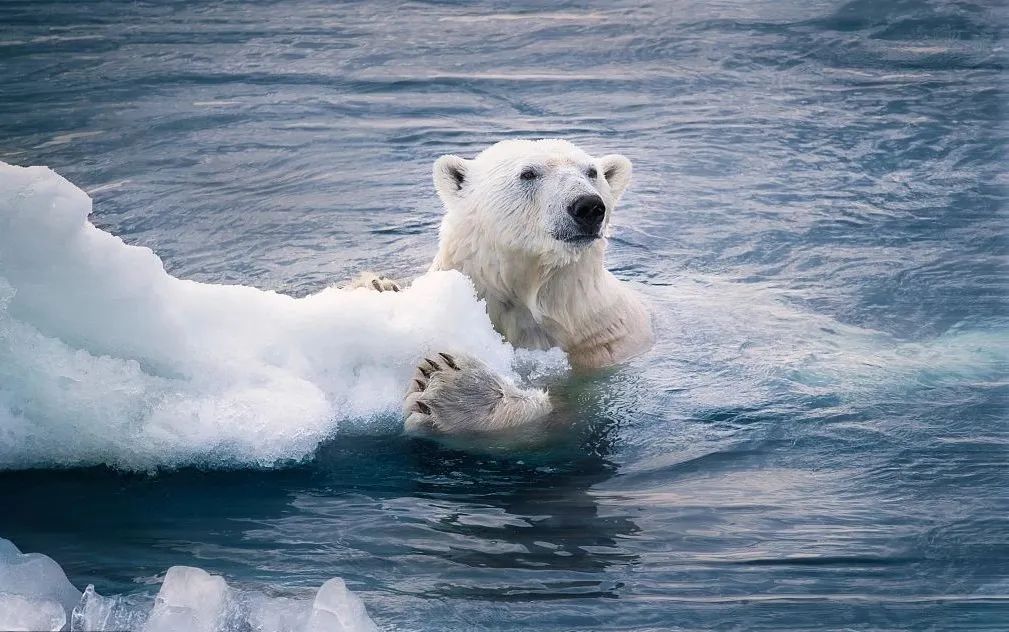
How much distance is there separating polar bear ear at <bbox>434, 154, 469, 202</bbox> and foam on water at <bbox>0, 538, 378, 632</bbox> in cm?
218

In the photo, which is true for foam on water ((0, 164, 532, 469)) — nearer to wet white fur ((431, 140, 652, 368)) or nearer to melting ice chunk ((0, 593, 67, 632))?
wet white fur ((431, 140, 652, 368))

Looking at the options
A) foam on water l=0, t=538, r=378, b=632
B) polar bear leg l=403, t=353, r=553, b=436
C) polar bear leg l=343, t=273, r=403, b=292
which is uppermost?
polar bear leg l=343, t=273, r=403, b=292

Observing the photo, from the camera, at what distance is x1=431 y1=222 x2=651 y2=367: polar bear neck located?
5.30 metres

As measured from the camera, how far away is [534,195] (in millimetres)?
5172

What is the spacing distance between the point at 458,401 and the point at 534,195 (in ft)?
2.91

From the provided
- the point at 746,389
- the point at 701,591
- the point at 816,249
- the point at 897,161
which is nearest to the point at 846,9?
the point at 897,161

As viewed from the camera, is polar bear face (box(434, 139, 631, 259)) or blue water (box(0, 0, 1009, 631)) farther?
polar bear face (box(434, 139, 631, 259))

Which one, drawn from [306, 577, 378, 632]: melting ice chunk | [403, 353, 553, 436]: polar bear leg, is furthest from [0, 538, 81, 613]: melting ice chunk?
[403, 353, 553, 436]: polar bear leg

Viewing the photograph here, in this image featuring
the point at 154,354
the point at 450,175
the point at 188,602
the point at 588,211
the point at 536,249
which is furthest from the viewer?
the point at 450,175

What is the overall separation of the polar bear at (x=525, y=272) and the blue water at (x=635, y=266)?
6.4 inches

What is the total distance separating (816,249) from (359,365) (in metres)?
3.20

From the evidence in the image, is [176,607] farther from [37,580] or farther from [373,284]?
[373,284]

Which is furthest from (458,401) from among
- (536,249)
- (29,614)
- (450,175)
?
(29,614)

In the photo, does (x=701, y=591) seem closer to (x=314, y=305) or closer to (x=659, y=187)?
(x=314, y=305)
